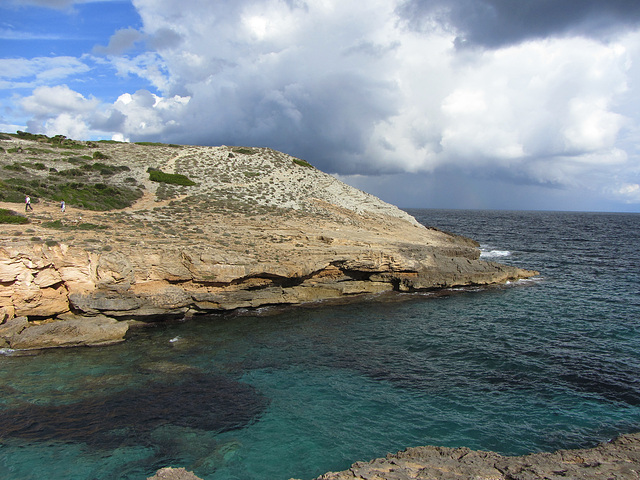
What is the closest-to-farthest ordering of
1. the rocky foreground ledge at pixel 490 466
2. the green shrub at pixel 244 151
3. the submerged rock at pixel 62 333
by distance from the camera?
the rocky foreground ledge at pixel 490 466
the submerged rock at pixel 62 333
the green shrub at pixel 244 151

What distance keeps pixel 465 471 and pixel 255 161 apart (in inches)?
2177

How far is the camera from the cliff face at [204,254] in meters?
24.4

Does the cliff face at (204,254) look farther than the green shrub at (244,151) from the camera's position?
No

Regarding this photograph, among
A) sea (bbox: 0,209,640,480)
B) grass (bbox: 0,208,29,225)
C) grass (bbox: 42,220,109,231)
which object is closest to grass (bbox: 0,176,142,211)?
grass (bbox: 0,208,29,225)

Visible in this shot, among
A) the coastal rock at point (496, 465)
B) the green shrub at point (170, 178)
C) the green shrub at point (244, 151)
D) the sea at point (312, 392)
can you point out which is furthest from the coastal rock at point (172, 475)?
the green shrub at point (244, 151)

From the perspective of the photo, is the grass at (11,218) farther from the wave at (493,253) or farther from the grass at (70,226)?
the wave at (493,253)

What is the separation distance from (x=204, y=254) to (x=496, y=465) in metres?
22.9

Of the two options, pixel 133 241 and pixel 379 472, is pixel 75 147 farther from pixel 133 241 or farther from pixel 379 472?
pixel 379 472

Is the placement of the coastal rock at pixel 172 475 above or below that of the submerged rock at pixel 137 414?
above

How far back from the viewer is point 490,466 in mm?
11523

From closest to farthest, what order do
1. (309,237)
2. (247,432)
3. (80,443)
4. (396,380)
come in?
(80,443)
(247,432)
(396,380)
(309,237)

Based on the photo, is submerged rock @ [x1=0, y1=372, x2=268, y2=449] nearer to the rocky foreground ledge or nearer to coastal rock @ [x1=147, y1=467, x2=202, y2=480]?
coastal rock @ [x1=147, y1=467, x2=202, y2=480]

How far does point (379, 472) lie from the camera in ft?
35.8

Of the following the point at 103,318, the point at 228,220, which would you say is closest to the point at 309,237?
the point at 228,220
